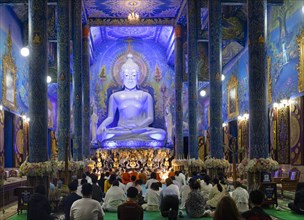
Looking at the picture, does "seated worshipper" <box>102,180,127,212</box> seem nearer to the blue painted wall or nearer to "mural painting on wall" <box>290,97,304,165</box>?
"mural painting on wall" <box>290,97,304,165</box>

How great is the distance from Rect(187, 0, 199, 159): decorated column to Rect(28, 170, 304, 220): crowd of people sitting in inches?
193

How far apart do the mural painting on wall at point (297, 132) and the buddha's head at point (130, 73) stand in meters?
15.9

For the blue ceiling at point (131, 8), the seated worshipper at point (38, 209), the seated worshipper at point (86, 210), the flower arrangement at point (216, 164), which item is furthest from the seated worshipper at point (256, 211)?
the blue ceiling at point (131, 8)

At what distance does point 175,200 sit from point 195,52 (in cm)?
1100

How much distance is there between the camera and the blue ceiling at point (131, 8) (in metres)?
23.1

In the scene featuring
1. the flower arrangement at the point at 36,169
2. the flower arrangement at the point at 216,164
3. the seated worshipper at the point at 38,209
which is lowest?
the flower arrangement at the point at 216,164

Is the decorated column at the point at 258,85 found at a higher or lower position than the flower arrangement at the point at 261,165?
higher

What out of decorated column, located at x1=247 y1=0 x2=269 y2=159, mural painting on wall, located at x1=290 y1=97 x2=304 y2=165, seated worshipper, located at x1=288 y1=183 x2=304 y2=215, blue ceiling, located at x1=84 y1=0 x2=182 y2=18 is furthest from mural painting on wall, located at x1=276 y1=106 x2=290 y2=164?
blue ceiling, located at x1=84 y1=0 x2=182 y2=18

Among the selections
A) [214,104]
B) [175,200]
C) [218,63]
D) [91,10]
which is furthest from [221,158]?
[91,10]

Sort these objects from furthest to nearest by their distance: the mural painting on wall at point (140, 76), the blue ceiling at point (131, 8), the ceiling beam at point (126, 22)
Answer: the mural painting on wall at point (140, 76)
the ceiling beam at point (126, 22)
the blue ceiling at point (131, 8)

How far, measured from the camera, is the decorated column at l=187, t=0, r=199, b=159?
20.4 m

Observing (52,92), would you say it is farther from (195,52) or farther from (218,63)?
(218,63)

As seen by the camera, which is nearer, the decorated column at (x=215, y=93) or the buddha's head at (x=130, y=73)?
the decorated column at (x=215, y=93)

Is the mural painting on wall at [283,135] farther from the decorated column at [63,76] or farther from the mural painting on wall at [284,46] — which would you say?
the decorated column at [63,76]
